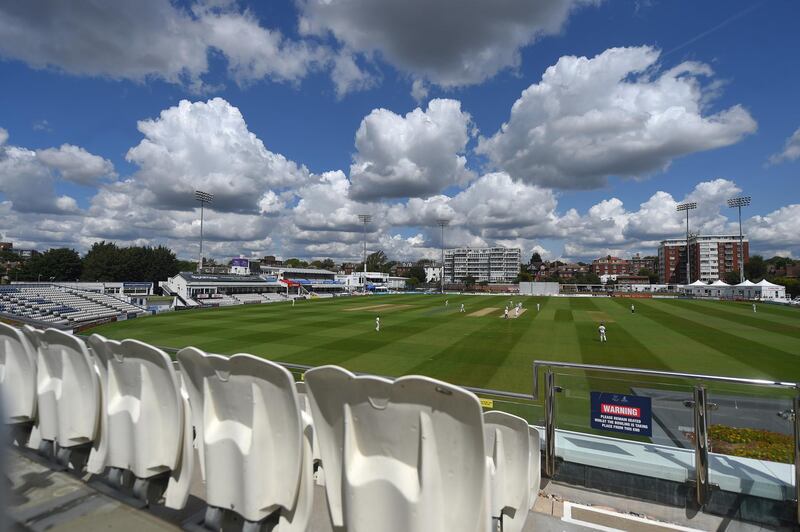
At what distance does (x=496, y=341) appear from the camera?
25.7 metres

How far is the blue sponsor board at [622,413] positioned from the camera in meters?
4.05

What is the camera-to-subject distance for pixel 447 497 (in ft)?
6.63

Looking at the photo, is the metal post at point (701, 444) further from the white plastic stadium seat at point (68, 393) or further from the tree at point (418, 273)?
the tree at point (418, 273)

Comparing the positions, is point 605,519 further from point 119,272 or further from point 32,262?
point 32,262

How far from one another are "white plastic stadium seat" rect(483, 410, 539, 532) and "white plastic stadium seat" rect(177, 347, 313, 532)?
4.47ft

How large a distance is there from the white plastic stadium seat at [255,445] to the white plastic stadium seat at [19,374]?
2.56m

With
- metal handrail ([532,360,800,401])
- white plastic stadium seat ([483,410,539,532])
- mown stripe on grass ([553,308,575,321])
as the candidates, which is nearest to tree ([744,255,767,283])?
mown stripe on grass ([553,308,575,321])

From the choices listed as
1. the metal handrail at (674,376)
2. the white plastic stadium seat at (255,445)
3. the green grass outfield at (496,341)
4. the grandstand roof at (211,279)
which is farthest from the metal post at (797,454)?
the grandstand roof at (211,279)

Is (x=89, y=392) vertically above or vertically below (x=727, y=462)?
above

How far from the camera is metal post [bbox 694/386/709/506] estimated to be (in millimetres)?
3619

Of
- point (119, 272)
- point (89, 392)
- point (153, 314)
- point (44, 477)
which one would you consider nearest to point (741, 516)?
point (89, 392)

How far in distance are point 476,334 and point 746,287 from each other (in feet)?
174

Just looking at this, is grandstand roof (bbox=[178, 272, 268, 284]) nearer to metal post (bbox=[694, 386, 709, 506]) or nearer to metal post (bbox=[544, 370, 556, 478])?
metal post (bbox=[544, 370, 556, 478])

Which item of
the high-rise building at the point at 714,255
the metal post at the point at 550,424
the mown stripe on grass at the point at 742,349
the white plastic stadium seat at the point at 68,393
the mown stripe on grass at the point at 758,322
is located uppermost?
the high-rise building at the point at 714,255
